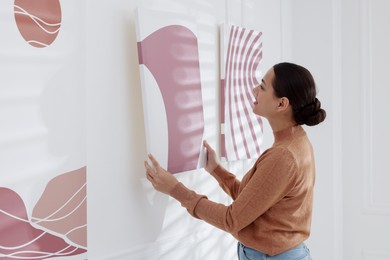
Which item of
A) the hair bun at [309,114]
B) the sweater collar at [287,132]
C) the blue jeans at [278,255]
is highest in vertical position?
the hair bun at [309,114]

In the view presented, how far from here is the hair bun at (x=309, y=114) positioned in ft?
4.51

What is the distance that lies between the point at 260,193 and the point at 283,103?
317 mm

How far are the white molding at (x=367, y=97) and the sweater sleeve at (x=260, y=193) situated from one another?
4.89 feet

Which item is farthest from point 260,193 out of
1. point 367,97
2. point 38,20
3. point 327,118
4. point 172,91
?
point 367,97

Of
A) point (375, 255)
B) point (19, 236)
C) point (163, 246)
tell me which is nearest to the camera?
point (19, 236)

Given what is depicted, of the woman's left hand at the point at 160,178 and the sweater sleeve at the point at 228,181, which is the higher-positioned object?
the woman's left hand at the point at 160,178

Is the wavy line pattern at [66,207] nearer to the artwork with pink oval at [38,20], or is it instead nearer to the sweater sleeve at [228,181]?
the artwork with pink oval at [38,20]

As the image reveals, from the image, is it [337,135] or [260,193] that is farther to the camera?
[337,135]

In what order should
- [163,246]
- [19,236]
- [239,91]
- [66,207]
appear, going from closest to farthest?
[19,236] → [66,207] → [163,246] → [239,91]

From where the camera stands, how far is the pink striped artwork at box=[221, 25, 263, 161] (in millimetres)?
1811

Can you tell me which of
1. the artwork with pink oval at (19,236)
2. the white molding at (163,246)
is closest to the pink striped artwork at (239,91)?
the white molding at (163,246)

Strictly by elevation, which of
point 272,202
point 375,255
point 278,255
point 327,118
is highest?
point 327,118

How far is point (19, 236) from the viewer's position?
100 centimetres

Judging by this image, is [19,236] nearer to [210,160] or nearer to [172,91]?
[172,91]
